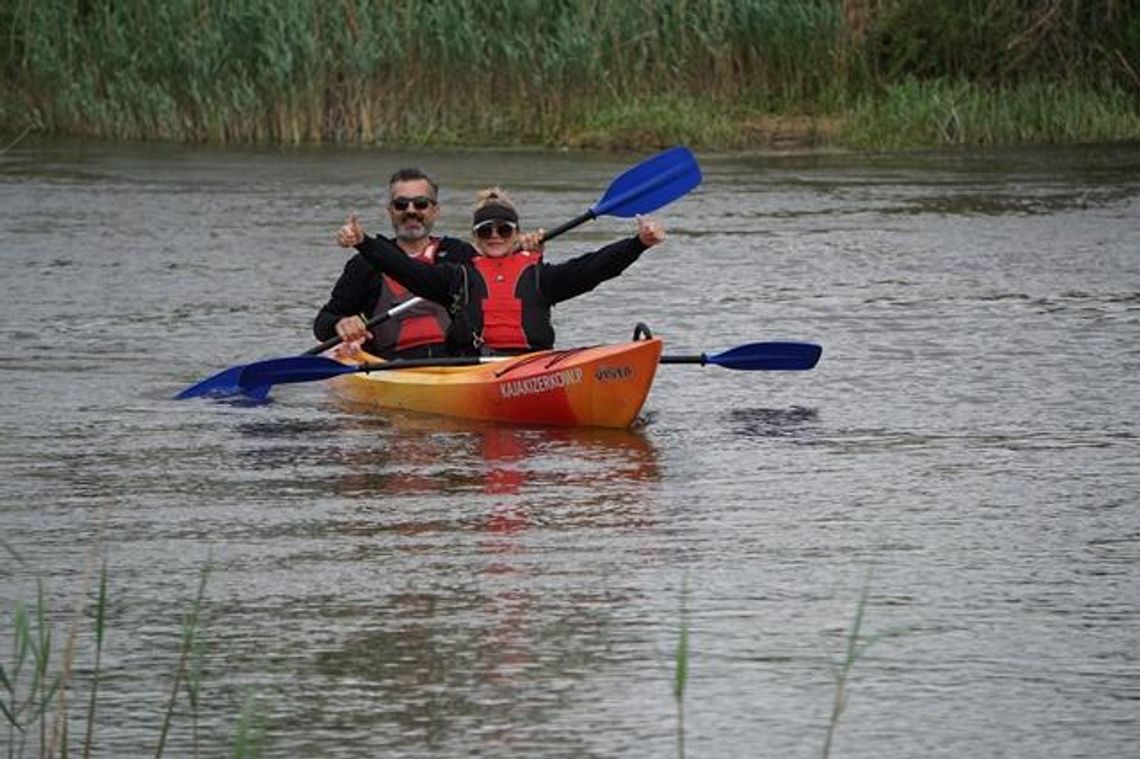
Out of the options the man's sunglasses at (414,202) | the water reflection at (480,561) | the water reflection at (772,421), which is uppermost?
the man's sunglasses at (414,202)

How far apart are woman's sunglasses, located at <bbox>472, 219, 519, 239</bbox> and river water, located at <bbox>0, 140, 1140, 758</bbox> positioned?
0.78 meters

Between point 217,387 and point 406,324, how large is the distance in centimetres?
83

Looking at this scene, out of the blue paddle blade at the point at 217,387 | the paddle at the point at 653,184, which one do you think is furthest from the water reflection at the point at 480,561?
the paddle at the point at 653,184

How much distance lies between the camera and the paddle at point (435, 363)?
406 inches

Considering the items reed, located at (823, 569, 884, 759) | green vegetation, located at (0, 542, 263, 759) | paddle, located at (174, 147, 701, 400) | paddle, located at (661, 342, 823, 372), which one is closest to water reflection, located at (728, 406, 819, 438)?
paddle, located at (661, 342, 823, 372)

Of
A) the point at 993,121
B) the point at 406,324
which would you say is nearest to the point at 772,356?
the point at 406,324

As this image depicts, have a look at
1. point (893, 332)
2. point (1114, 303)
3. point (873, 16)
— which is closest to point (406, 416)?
point (893, 332)

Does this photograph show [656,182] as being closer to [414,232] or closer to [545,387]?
[414,232]

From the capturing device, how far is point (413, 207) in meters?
10.8

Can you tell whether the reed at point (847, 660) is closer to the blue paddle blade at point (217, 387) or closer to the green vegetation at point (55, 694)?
the green vegetation at point (55, 694)

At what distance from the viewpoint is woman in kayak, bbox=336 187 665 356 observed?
33.8ft

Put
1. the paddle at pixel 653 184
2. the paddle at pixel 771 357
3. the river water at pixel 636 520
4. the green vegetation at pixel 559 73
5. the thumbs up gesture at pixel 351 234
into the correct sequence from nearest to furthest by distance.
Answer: the river water at pixel 636 520
the thumbs up gesture at pixel 351 234
the paddle at pixel 771 357
the paddle at pixel 653 184
the green vegetation at pixel 559 73

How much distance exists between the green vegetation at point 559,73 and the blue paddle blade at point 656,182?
9.59m

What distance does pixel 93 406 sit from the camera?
10.5 meters
